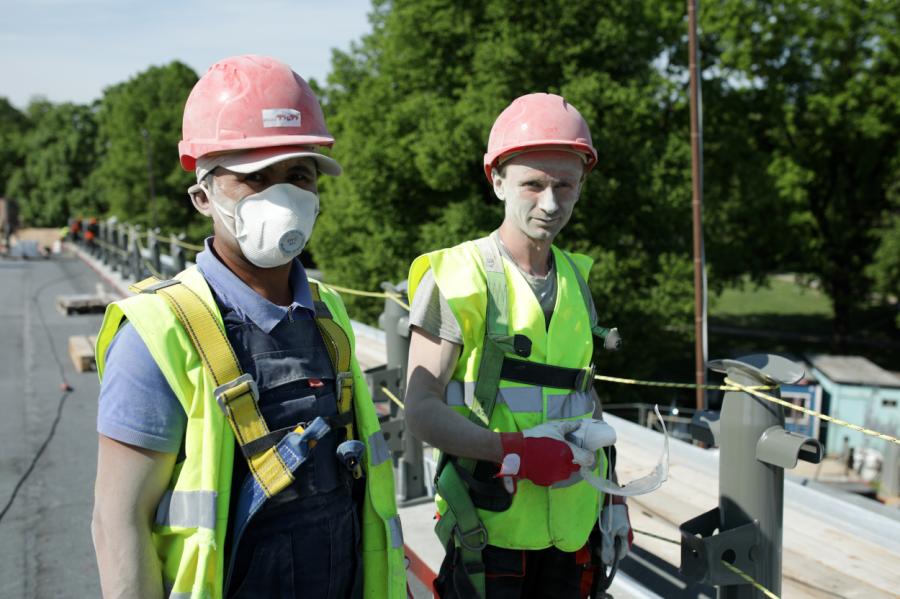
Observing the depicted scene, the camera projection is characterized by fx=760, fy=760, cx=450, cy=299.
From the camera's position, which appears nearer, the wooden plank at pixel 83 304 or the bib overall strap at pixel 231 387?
the bib overall strap at pixel 231 387

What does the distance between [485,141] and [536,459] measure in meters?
16.2

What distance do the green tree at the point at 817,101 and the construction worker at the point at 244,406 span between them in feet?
71.9

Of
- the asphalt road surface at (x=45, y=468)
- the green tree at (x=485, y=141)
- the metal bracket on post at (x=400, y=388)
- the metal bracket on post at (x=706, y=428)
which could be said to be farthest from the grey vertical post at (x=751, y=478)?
the green tree at (x=485, y=141)

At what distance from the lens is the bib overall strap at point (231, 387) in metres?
1.60

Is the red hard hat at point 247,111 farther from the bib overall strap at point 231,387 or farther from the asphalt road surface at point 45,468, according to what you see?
the asphalt road surface at point 45,468

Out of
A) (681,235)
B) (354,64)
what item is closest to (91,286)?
(354,64)

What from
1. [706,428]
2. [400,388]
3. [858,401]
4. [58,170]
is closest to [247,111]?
[706,428]

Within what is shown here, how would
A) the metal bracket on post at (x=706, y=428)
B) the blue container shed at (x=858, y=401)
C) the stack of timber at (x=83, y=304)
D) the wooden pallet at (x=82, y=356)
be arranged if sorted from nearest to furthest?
the metal bracket on post at (x=706, y=428), the wooden pallet at (x=82, y=356), the stack of timber at (x=83, y=304), the blue container shed at (x=858, y=401)

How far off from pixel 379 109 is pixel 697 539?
65.3ft

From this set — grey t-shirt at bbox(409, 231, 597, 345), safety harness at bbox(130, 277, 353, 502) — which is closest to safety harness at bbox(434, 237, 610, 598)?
grey t-shirt at bbox(409, 231, 597, 345)

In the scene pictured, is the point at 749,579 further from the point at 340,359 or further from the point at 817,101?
the point at 817,101

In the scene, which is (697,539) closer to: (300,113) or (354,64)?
(300,113)

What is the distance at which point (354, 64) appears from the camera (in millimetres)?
26672

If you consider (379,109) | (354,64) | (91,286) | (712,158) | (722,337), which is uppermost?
(354,64)
